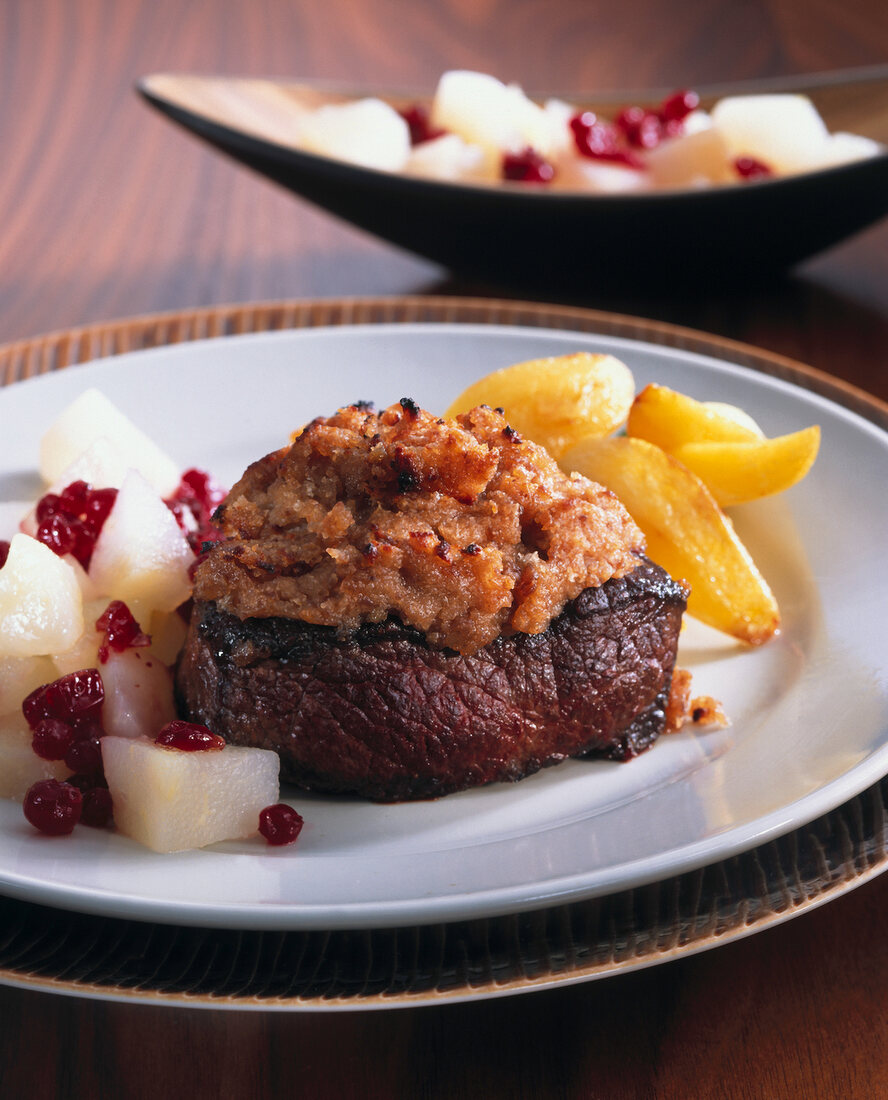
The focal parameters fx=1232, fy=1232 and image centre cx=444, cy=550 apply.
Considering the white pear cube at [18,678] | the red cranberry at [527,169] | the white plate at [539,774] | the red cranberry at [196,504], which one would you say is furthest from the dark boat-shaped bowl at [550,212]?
the white pear cube at [18,678]

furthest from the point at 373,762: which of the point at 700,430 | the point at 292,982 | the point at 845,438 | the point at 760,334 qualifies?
the point at 760,334

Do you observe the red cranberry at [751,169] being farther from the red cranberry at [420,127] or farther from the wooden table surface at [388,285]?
the red cranberry at [420,127]

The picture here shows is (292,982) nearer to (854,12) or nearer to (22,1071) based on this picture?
(22,1071)

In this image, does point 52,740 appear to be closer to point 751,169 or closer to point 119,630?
point 119,630

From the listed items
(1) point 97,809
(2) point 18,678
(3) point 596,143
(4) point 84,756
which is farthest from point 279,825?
(3) point 596,143

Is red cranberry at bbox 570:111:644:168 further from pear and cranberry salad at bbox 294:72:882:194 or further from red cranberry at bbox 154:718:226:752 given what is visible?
red cranberry at bbox 154:718:226:752
